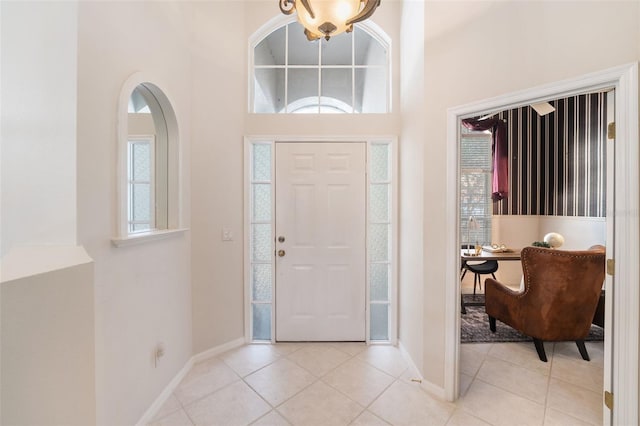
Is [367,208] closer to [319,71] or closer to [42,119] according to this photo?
[319,71]

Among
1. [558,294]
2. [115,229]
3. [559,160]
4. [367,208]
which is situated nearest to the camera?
[115,229]

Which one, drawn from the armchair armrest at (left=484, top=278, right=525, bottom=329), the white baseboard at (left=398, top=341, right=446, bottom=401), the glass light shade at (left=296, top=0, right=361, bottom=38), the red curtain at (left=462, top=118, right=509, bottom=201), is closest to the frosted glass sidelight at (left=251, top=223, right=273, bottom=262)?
the white baseboard at (left=398, top=341, right=446, bottom=401)

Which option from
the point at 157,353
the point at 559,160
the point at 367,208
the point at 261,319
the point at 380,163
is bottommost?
the point at 261,319

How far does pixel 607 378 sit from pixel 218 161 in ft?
9.71

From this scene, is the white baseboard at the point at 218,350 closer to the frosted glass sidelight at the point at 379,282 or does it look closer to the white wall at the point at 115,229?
the white wall at the point at 115,229

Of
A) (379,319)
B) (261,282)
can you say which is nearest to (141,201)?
(261,282)

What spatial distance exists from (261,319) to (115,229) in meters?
1.67

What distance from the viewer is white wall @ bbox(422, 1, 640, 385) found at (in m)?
1.28

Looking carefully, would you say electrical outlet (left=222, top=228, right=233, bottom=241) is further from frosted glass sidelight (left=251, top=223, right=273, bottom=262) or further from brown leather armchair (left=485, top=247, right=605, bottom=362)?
brown leather armchair (left=485, top=247, right=605, bottom=362)

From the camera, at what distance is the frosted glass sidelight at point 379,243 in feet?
8.57

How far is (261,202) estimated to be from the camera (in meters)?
2.60

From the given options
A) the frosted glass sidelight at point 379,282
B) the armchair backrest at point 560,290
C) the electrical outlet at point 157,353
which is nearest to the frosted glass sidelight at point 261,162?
the frosted glass sidelight at point 379,282

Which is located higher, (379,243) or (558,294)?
(379,243)

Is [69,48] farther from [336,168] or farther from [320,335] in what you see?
[320,335]
